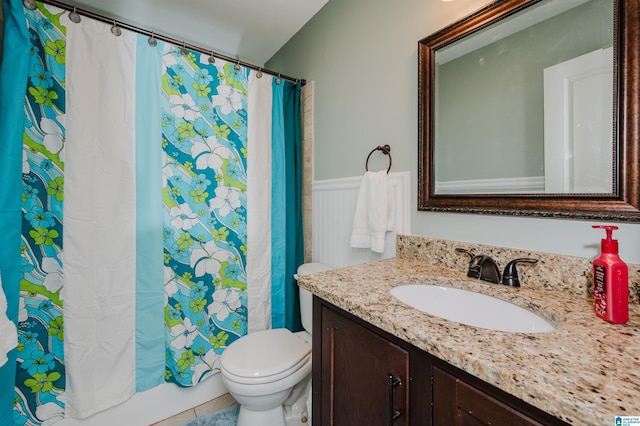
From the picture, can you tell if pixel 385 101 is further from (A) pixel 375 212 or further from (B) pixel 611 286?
(B) pixel 611 286

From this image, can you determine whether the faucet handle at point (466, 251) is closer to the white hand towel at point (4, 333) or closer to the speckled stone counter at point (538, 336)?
the speckled stone counter at point (538, 336)

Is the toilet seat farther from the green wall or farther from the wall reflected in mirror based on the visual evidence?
the wall reflected in mirror

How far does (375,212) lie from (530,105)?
67 cm

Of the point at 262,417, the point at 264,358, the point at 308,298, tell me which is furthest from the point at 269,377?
the point at 308,298

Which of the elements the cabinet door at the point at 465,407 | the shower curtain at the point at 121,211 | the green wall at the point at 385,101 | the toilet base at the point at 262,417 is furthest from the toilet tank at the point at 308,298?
the cabinet door at the point at 465,407

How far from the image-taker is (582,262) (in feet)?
2.55

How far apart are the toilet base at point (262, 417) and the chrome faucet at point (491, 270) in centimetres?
110

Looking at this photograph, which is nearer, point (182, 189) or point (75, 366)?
point (75, 366)

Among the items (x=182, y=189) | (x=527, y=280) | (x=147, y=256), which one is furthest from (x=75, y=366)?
(x=527, y=280)

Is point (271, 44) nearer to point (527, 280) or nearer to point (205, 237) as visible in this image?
point (205, 237)

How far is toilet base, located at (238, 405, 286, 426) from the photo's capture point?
1.29 m

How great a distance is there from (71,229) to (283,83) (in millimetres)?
1447

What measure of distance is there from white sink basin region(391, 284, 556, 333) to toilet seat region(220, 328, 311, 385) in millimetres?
672

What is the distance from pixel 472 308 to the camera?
882mm
